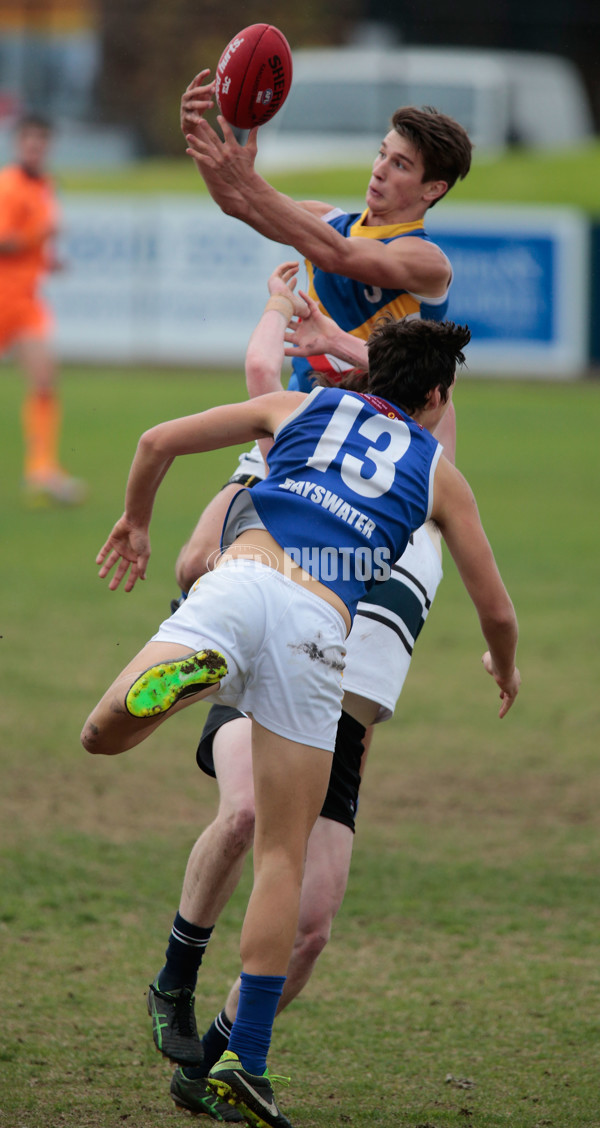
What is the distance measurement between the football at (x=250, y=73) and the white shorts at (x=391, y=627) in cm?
125

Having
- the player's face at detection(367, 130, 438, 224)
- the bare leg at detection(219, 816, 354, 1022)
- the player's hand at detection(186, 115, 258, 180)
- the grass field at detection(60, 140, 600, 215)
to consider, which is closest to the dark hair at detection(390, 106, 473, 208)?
the player's face at detection(367, 130, 438, 224)

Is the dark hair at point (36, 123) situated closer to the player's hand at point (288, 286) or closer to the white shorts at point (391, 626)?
the player's hand at point (288, 286)

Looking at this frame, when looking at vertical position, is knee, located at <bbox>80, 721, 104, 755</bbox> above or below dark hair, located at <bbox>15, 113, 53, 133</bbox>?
below

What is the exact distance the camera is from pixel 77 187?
22.2 meters

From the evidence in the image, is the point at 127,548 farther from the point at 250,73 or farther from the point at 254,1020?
the point at 250,73

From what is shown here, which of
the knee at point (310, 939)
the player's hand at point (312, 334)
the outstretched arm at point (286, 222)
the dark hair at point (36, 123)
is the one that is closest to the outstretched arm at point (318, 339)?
the player's hand at point (312, 334)

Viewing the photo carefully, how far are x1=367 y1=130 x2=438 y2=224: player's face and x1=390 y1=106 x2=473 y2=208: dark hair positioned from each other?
2 centimetres

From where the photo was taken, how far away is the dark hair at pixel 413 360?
132 inches

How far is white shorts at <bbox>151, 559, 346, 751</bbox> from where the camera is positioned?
9.98 ft

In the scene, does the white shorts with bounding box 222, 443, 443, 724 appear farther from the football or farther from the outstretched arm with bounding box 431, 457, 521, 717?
the football

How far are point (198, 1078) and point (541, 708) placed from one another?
3.81m

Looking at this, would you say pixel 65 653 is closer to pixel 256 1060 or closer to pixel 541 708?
pixel 541 708

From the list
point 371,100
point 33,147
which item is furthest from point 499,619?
point 371,100

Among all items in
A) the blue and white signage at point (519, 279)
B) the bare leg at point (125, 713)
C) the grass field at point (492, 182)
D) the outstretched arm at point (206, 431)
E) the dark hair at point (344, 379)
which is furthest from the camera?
the grass field at point (492, 182)
